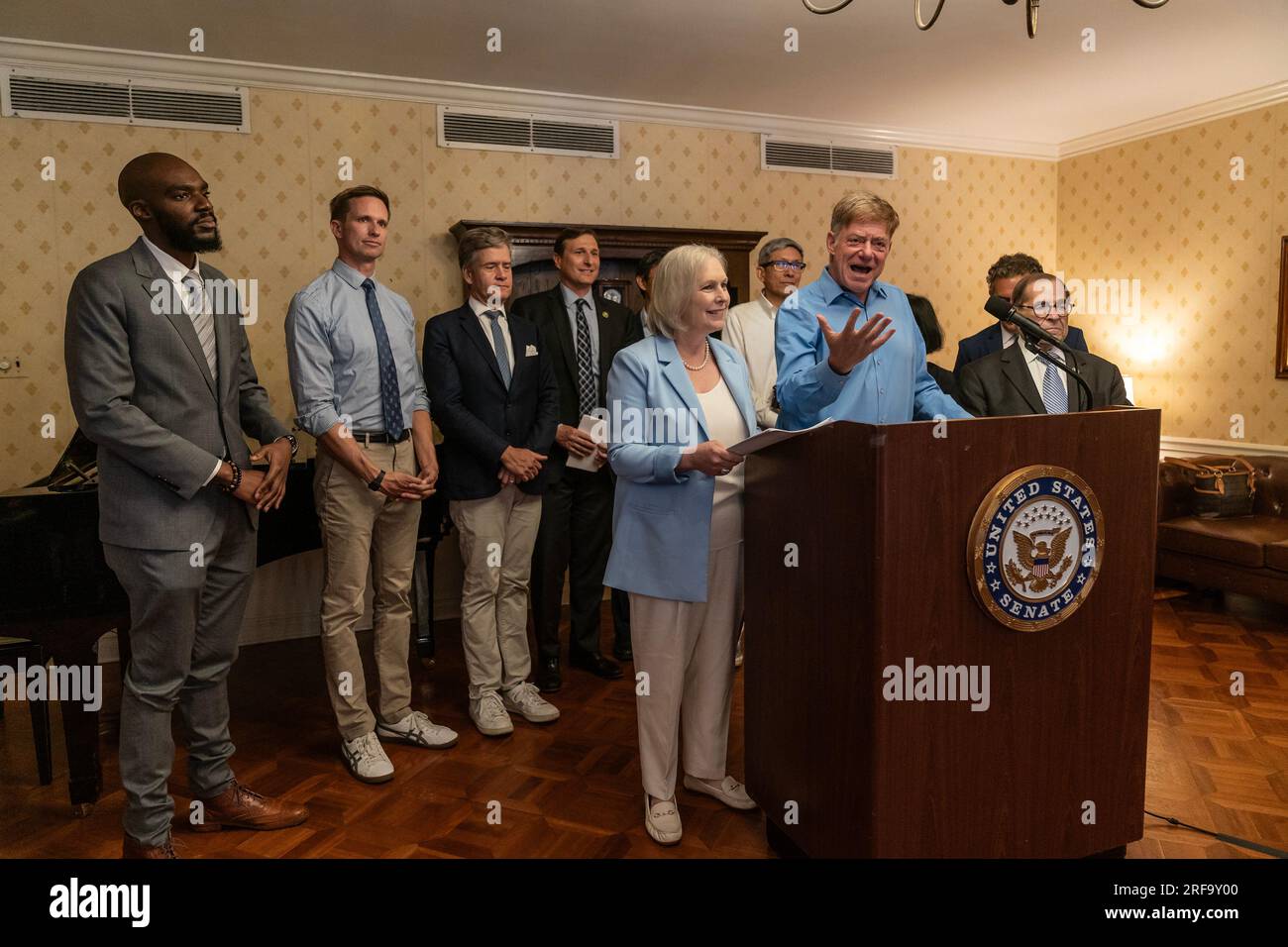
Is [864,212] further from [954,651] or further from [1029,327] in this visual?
[954,651]

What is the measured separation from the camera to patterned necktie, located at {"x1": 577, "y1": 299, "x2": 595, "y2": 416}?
3.91 metres

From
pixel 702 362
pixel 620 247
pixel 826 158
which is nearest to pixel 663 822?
pixel 702 362

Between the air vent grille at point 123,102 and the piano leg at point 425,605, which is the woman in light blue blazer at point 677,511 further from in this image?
the air vent grille at point 123,102

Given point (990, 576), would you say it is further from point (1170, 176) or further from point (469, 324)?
point (1170, 176)

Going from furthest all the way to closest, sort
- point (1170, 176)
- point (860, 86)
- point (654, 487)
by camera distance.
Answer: point (1170, 176) < point (860, 86) < point (654, 487)

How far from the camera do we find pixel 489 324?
3.32 m

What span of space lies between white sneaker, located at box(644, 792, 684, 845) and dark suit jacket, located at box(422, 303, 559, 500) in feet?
4.23

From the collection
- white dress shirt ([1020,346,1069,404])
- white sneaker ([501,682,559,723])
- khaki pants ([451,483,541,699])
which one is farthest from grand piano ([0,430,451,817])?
white dress shirt ([1020,346,1069,404])

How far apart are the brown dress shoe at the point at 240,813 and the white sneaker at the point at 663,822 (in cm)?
103

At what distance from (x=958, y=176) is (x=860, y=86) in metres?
1.58

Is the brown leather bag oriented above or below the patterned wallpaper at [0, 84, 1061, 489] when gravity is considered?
below

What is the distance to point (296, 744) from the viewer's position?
10.4 ft

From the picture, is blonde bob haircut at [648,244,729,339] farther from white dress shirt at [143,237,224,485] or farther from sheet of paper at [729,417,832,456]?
white dress shirt at [143,237,224,485]

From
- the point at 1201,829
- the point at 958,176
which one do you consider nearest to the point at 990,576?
the point at 1201,829
